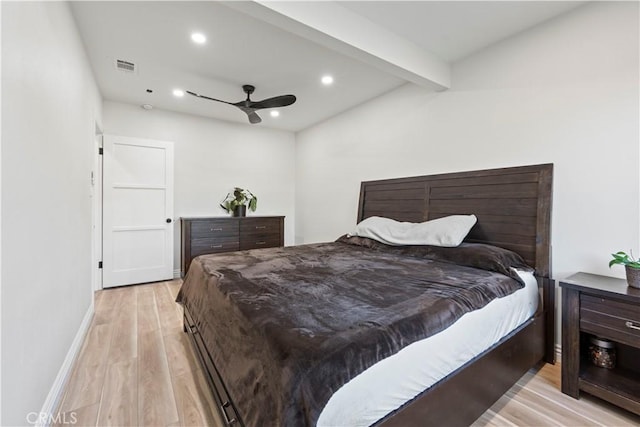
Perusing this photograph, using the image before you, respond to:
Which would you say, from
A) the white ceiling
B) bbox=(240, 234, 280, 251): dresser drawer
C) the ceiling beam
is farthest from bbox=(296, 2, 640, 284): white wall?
bbox=(240, 234, 280, 251): dresser drawer

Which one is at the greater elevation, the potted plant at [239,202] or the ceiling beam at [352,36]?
the ceiling beam at [352,36]

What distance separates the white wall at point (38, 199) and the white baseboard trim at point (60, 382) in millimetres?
56

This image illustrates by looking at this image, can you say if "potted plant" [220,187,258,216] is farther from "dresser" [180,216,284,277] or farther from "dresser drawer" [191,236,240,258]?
"dresser drawer" [191,236,240,258]

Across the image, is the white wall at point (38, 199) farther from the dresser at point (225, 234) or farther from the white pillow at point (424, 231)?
the white pillow at point (424, 231)

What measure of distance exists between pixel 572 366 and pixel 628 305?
50 cm

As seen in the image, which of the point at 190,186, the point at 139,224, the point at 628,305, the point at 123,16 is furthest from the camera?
the point at 190,186

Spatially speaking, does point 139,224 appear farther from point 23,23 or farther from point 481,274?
point 481,274

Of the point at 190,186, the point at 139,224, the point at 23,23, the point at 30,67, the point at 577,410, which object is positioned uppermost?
the point at 23,23

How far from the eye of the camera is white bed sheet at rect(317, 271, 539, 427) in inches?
38.6

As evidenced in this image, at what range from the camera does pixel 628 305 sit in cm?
157

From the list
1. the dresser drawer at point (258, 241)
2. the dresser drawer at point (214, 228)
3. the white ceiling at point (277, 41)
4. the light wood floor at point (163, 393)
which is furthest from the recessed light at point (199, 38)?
the dresser drawer at point (258, 241)

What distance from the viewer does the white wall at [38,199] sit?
1157 mm

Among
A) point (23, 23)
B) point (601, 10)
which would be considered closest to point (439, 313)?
point (23, 23)

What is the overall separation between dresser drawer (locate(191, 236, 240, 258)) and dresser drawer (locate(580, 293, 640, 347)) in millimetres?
4164
